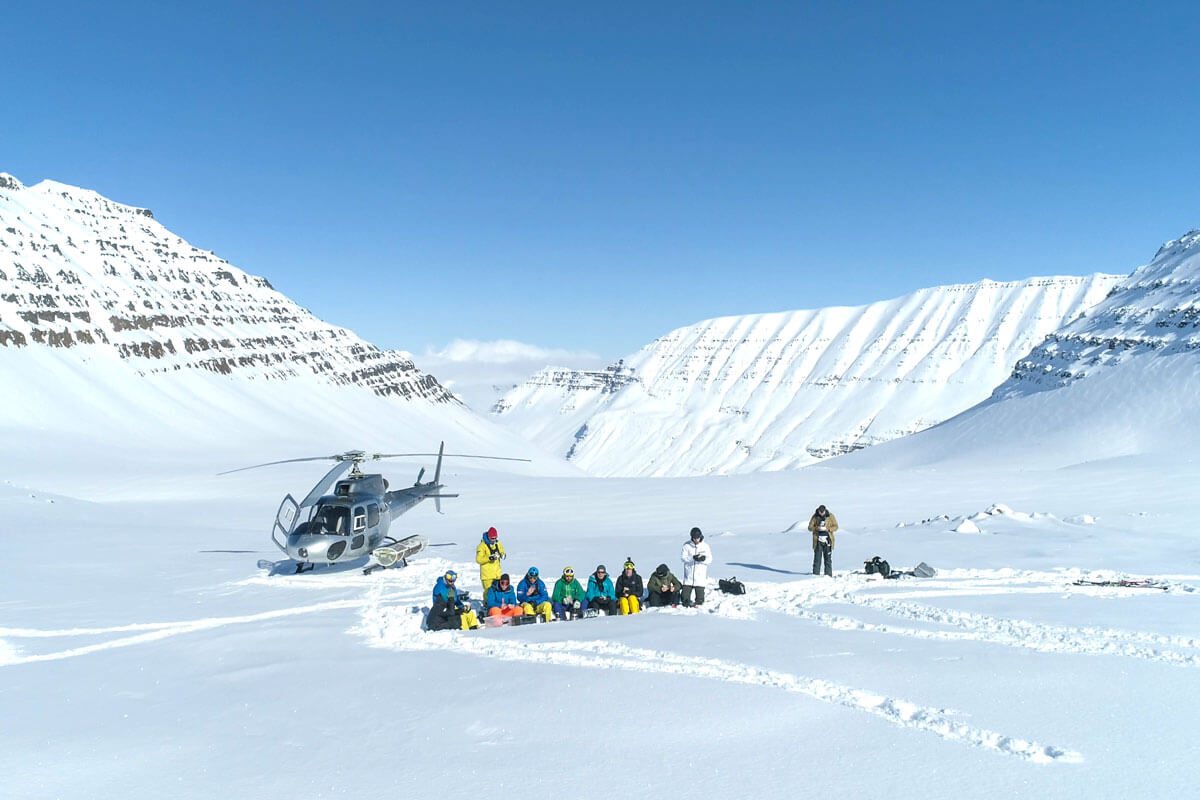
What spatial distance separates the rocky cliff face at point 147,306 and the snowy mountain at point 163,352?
0.33 metres

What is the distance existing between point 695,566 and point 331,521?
955 centimetres

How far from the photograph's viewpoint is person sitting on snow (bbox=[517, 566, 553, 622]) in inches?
518

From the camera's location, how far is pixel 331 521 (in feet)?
57.5

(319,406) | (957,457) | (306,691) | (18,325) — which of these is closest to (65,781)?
(306,691)

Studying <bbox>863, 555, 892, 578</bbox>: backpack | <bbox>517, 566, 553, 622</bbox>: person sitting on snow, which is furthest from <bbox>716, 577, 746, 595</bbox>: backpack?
<bbox>517, 566, 553, 622</bbox>: person sitting on snow

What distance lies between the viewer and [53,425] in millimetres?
73875

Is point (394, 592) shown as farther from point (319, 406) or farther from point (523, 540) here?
point (319, 406)

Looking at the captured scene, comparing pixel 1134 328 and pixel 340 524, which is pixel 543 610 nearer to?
pixel 340 524

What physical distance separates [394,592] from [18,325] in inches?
4206

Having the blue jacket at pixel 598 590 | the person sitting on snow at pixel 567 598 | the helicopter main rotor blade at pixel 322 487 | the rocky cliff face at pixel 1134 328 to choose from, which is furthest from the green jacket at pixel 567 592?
the rocky cliff face at pixel 1134 328

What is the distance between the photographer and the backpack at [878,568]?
51.7 ft

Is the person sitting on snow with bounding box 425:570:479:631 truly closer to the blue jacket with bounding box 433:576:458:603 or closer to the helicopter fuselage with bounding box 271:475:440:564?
the blue jacket with bounding box 433:576:458:603

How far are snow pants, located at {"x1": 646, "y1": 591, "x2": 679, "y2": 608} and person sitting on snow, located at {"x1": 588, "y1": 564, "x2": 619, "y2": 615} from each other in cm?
78

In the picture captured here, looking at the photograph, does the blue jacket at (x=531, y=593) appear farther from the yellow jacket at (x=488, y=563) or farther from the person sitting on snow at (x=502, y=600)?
the yellow jacket at (x=488, y=563)
